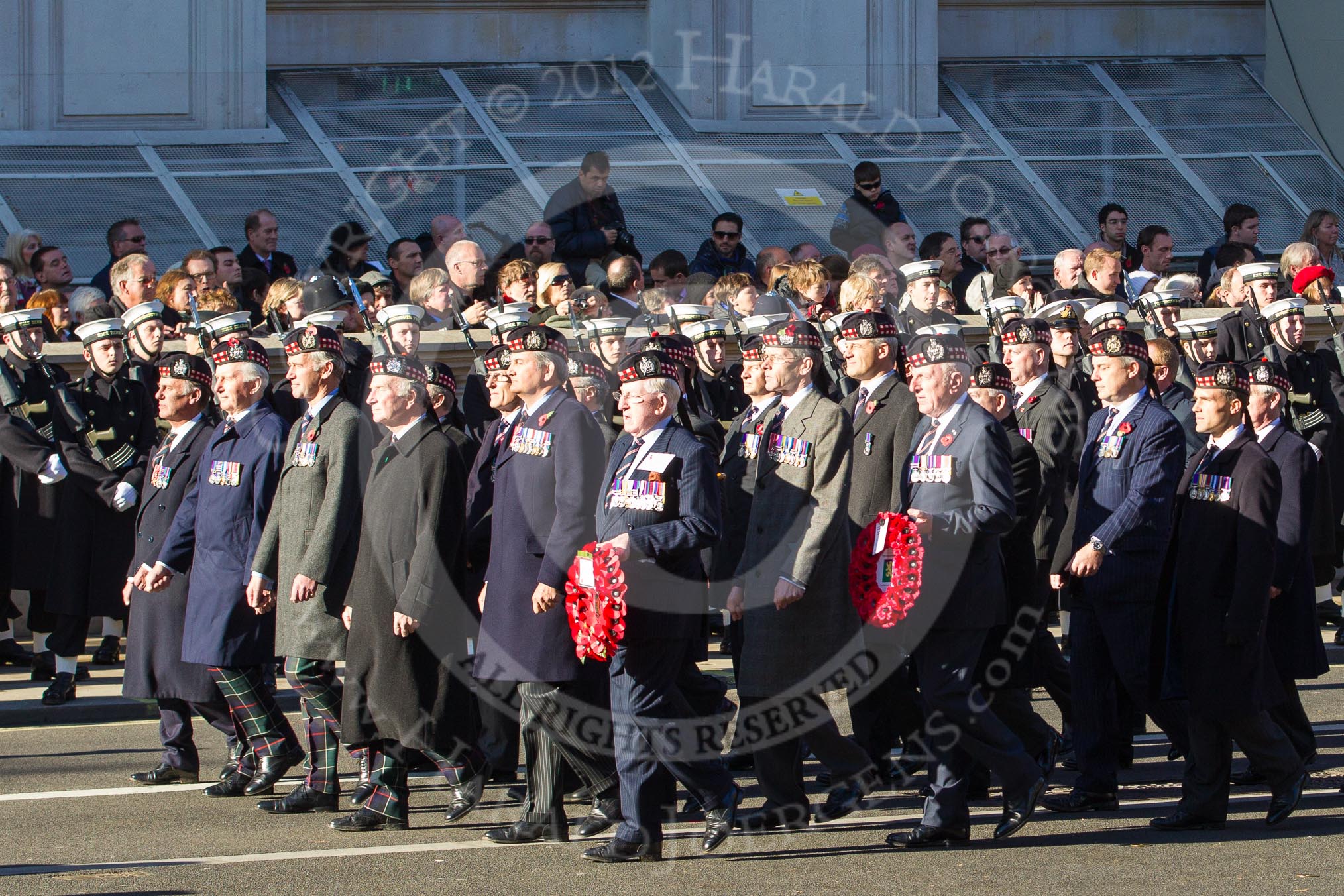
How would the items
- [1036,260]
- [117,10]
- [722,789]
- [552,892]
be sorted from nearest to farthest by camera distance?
[552,892] < [722,789] < [117,10] < [1036,260]

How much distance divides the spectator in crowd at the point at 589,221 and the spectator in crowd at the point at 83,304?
3423 millimetres

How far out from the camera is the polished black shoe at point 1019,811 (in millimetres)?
7848

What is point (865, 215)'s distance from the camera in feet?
53.3

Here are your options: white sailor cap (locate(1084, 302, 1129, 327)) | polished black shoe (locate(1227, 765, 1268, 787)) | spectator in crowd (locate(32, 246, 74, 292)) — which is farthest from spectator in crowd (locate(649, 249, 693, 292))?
polished black shoe (locate(1227, 765, 1268, 787))

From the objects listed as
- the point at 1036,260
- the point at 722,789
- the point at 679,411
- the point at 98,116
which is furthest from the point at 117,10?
the point at 722,789

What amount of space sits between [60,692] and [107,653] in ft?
4.46

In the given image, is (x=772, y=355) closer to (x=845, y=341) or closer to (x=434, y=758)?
(x=845, y=341)

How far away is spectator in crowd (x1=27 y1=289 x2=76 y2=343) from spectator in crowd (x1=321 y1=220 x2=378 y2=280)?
5.93 ft

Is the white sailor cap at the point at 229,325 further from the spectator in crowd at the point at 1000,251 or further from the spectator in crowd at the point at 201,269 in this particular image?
the spectator in crowd at the point at 1000,251

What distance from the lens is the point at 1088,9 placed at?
876 inches

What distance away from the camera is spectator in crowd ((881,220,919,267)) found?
15536 millimetres

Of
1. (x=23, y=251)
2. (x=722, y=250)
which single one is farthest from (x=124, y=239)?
(x=722, y=250)

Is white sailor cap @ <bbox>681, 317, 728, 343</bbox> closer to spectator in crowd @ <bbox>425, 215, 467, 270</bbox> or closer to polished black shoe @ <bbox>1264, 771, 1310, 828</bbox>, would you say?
spectator in crowd @ <bbox>425, 215, 467, 270</bbox>

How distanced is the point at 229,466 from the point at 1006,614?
3.41 metres
